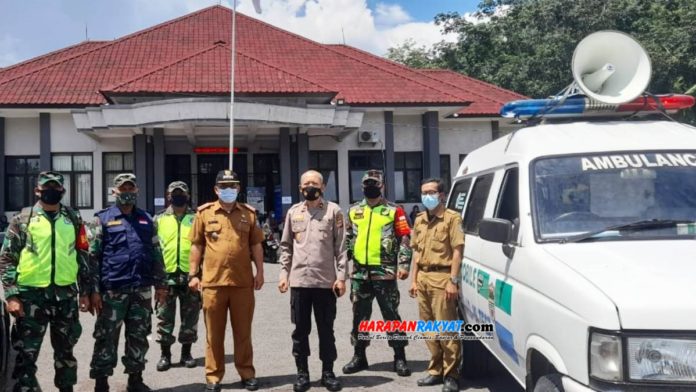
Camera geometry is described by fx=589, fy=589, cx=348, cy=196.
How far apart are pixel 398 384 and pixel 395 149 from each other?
15.8 meters

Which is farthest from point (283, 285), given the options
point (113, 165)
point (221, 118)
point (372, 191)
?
point (113, 165)

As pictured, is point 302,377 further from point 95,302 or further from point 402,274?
point 95,302

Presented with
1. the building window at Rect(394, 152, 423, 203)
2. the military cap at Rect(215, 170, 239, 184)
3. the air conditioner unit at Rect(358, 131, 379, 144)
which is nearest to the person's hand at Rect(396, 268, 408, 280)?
the military cap at Rect(215, 170, 239, 184)

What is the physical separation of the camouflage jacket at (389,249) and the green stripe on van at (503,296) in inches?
68.0

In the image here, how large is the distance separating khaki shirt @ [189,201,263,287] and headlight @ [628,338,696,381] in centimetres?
341

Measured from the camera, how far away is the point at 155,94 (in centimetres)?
1628

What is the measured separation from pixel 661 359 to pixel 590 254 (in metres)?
0.66

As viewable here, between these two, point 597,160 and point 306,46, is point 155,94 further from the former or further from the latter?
point 597,160

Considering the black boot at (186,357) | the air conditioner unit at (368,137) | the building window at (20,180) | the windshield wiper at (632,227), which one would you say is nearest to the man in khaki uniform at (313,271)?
the black boot at (186,357)

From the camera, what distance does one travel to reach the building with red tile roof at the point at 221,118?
54.4 feet

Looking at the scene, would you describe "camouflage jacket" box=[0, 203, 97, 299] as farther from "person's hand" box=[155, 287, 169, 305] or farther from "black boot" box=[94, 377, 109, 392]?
"black boot" box=[94, 377, 109, 392]

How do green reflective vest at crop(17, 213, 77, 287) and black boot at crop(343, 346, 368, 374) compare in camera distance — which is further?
black boot at crop(343, 346, 368, 374)

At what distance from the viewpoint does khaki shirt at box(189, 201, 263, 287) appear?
512 cm

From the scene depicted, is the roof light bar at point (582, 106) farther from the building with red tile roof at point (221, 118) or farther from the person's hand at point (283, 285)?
the building with red tile roof at point (221, 118)
